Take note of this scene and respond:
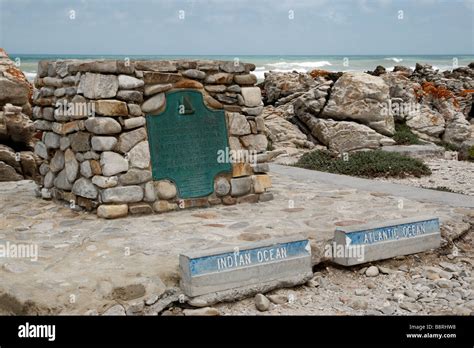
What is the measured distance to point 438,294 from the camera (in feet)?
15.2

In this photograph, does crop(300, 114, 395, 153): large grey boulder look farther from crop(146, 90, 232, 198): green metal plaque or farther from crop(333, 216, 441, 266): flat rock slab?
crop(333, 216, 441, 266): flat rock slab

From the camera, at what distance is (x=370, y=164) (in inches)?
397

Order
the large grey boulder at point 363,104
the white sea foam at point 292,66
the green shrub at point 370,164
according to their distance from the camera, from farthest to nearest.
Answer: the white sea foam at point 292,66, the large grey boulder at point 363,104, the green shrub at point 370,164

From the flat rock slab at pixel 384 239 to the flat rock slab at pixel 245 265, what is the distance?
359mm

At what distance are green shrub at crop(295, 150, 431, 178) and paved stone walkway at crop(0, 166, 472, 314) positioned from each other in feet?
6.86

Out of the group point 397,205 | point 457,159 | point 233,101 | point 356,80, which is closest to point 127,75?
point 233,101

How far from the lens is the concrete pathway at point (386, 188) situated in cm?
699

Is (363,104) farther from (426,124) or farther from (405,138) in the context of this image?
(426,124)

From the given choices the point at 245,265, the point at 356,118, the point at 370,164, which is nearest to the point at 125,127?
the point at 245,265

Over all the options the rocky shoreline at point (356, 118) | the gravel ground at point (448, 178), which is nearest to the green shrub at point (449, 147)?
the rocky shoreline at point (356, 118)

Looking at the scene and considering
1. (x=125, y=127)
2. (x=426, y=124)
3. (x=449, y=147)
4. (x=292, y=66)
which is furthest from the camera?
(x=292, y=66)

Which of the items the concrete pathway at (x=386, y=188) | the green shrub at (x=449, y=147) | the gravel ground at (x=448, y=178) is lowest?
the gravel ground at (x=448, y=178)

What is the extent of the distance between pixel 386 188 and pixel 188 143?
9.37 feet

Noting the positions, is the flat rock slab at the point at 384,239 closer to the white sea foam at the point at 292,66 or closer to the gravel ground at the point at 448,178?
the gravel ground at the point at 448,178
